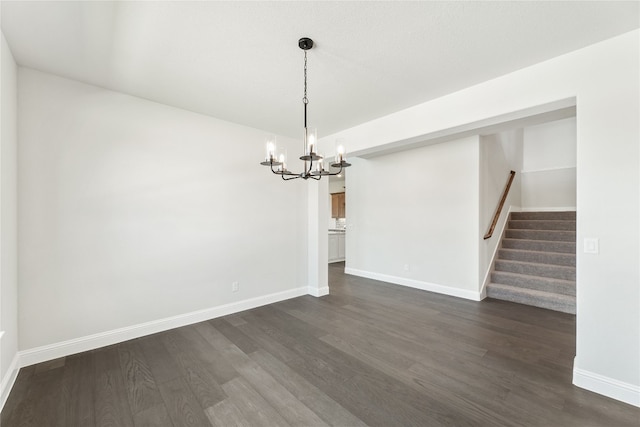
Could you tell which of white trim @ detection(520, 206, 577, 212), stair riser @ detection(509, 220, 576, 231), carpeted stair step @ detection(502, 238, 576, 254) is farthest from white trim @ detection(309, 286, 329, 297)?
white trim @ detection(520, 206, 577, 212)

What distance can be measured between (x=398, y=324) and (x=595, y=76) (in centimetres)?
300

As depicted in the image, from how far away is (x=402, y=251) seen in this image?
525 cm

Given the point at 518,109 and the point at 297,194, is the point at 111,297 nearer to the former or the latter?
the point at 297,194

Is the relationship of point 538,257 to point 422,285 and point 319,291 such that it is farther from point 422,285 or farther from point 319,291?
point 319,291

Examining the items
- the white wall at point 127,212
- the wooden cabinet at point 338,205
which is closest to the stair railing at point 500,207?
the white wall at point 127,212

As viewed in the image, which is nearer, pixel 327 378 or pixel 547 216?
pixel 327 378

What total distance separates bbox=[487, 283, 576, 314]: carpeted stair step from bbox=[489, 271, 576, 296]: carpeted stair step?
0.09 m

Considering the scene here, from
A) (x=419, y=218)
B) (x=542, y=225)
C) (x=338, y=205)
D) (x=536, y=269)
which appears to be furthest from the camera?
(x=338, y=205)

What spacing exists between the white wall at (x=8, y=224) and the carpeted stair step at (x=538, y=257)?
6.39 m

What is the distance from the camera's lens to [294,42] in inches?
83.1

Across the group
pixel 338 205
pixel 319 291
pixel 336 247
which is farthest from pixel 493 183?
pixel 338 205

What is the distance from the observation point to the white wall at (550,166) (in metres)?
6.22

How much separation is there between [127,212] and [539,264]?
593cm

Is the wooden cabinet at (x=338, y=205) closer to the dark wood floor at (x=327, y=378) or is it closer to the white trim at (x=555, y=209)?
the white trim at (x=555, y=209)
